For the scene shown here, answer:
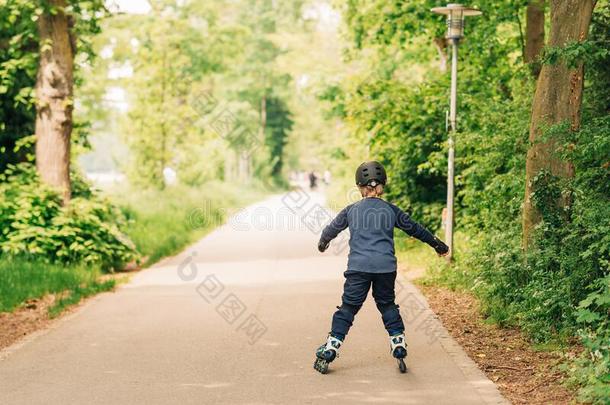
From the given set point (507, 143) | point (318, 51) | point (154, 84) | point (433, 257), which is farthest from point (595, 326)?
point (318, 51)

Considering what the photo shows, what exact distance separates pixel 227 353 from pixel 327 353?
1.40 meters

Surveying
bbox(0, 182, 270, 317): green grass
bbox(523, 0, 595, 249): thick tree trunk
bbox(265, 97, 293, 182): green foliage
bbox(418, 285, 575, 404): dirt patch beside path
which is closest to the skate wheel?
bbox(418, 285, 575, 404): dirt patch beside path

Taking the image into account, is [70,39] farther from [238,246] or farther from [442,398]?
[442,398]

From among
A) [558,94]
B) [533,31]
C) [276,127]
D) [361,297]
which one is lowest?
[361,297]

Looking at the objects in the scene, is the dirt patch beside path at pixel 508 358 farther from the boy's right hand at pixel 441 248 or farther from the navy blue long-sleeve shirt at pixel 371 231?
the navy blue long-sleeve shirt at pixel 371 231

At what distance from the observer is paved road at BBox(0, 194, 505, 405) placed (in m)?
6.26

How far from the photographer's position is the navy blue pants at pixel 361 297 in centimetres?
686

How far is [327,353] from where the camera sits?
6809mm

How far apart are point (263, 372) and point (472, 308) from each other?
3908 millimetres

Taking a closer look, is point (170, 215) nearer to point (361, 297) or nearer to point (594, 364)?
point (361, 297)

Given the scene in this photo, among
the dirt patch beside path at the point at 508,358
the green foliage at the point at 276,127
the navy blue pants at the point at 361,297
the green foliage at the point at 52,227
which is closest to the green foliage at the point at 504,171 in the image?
the dirt patch beside path at the point at 508,358

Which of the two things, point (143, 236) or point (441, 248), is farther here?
point (143, 236)

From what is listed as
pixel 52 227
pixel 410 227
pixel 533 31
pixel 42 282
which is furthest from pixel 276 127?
pixel 410 227

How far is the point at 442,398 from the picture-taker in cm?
608
